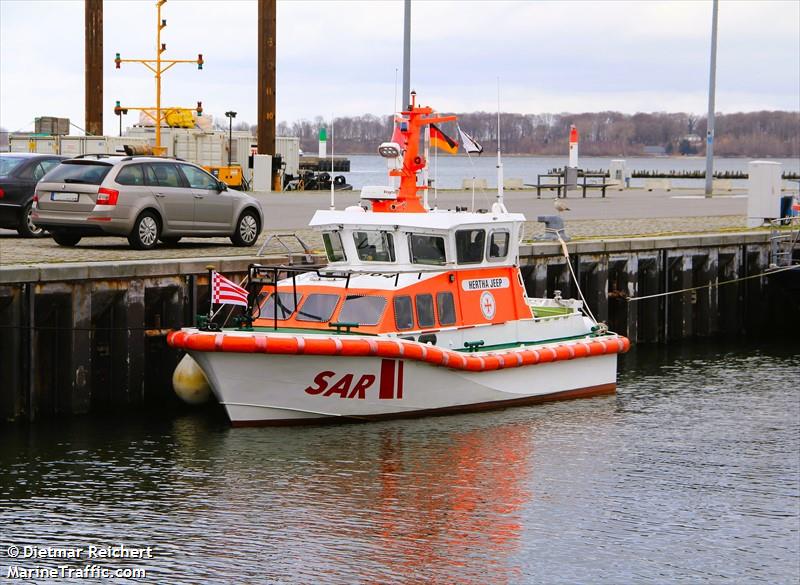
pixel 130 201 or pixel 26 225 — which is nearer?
pixel 130 201

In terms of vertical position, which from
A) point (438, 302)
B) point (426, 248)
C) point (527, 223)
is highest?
point (426, 248)

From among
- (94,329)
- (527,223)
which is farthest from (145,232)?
(527,223)

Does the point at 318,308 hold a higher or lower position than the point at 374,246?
lower

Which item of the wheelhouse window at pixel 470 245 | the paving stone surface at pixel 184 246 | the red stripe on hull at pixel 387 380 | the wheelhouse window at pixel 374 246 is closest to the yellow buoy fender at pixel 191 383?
the paving stone surface at pixel 184 246

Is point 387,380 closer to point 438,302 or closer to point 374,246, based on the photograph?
point 438,302

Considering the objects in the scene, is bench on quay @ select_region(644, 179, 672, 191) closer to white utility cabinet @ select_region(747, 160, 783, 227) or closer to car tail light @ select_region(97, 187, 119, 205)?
white utility cabinet @ select_region(747, 160, 783, 227)

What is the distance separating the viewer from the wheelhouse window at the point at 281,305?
19.2 m

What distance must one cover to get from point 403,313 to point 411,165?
2517 millimetres

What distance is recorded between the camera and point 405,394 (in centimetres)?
1945

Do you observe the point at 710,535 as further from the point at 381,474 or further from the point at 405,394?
the point at 405,394

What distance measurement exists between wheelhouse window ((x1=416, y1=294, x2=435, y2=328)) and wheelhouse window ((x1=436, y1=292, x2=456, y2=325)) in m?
0.15

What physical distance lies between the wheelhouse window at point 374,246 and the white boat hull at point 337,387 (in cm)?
175

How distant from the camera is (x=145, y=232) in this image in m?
23.9

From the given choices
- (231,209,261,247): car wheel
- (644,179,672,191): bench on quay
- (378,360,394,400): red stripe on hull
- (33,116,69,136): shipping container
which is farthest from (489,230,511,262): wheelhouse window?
(644,179,672,191): bench on quay
